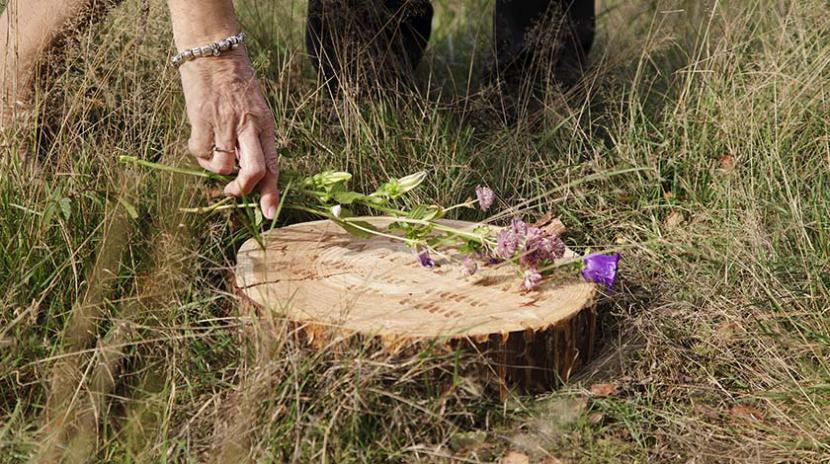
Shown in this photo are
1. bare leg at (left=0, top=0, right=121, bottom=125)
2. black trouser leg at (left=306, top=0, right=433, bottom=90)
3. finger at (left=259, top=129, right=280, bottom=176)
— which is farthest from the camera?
black trouser leg at (left=306, top=0, right=433, bottom=90)

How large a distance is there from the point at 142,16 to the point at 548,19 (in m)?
1.56

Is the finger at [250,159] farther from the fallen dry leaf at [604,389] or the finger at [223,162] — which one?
the fallen dry leaf at [604,389]

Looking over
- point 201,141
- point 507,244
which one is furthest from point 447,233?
point 201,141

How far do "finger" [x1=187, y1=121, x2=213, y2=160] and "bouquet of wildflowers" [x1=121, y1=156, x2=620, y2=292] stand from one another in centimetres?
6

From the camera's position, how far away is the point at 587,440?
2.09m

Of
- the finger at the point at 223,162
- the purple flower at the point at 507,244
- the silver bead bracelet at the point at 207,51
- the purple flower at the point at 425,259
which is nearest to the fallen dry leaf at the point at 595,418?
the purple flower at the point at 507,244

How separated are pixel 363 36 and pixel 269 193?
3.35ft

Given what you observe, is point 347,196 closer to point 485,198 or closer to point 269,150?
point 269,150

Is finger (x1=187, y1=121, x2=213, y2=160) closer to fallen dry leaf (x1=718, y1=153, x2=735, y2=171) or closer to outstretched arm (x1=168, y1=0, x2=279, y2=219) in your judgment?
outstretched arm (x1=168, y1=0, x2=279, y2=219)

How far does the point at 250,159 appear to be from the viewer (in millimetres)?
2186

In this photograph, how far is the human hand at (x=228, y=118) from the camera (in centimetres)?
218

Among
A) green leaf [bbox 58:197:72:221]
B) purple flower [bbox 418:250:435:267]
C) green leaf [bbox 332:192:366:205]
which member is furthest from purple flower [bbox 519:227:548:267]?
green leaf [bbox 58:197:72:221]

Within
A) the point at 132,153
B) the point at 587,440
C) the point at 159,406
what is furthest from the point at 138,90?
the point at 587,440

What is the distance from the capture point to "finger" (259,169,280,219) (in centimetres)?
227
